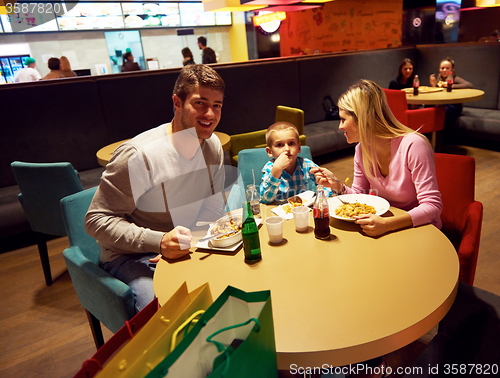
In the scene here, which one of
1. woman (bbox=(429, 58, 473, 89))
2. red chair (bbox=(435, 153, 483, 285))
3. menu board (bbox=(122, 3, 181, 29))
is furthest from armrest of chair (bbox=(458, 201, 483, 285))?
menu board (bbox=(122, 3, 181, 29))

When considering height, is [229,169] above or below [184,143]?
below

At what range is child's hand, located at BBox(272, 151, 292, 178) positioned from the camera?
1.99 m

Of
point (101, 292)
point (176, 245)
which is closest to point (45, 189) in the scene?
point (101, 292)

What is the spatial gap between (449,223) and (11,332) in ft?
8.61

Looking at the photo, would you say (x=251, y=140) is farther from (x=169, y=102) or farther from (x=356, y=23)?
(x=356, y=23)

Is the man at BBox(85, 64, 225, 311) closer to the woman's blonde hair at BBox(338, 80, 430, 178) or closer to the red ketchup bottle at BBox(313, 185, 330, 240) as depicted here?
the red ketchup bottle at BBox(313, 185, 330, 240)

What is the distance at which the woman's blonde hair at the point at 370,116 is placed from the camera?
1.72 metres

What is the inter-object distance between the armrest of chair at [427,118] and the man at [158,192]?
3640 millimetres

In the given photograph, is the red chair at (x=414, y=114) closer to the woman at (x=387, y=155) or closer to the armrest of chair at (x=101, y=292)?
the woman at (x=387, y=155)

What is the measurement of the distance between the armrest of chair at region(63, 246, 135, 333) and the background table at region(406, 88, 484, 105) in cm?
417

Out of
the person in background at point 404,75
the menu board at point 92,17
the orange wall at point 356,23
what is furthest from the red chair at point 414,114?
the menu board at point 92,17

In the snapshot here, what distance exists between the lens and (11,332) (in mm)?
2287

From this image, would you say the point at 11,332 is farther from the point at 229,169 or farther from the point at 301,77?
the point at 301,77

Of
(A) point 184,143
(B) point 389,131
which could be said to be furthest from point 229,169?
(B) point 389,131
